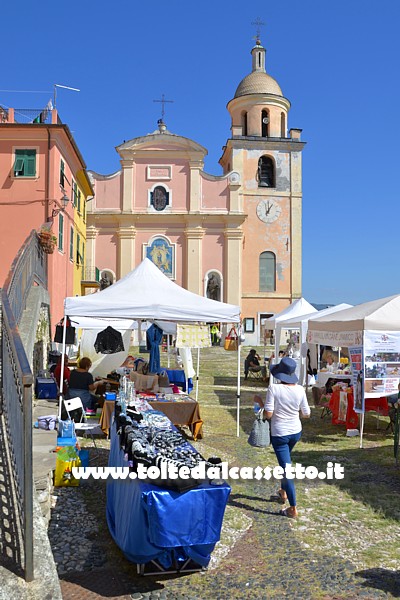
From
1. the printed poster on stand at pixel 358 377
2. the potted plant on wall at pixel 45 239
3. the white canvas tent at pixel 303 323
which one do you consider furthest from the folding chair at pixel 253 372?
the printed poster on stand at pixel 358 377

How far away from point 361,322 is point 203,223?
26588 mm

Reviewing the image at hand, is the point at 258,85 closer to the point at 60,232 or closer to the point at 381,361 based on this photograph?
the point at 60,232

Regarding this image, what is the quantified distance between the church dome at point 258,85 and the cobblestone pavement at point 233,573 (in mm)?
36009

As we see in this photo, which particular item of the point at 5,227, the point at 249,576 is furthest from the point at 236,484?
the point at 5,227

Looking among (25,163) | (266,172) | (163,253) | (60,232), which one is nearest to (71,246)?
(60,232)

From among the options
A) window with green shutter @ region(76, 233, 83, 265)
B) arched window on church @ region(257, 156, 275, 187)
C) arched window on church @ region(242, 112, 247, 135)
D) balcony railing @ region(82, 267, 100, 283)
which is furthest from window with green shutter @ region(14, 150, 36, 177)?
arched window on church @ region(242, 112, 247, 135)

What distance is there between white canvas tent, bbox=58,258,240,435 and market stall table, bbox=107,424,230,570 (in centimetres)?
460

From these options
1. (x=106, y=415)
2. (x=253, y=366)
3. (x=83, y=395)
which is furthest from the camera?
(x=253, y=366)

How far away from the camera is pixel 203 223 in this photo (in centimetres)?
3462

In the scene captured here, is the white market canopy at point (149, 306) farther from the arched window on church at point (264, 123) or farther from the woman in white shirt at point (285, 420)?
the arched window on church at point (264, 123)

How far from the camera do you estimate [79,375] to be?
9.20 metres

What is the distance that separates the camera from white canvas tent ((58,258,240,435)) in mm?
8766

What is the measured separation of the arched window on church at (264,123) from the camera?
1455 inches

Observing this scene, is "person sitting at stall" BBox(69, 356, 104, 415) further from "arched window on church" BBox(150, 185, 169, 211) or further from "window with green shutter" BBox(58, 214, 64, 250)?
"arched window on church" BBox(150, 185, 169, 211)
